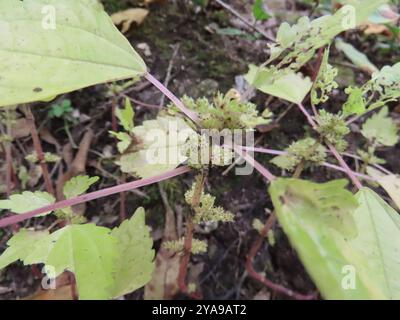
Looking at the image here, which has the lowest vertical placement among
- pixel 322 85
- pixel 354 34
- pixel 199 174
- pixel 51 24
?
pixel 199 174

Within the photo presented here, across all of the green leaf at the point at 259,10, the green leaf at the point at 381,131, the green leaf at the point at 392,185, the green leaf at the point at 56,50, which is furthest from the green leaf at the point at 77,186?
the green leaf at the point at 259,10

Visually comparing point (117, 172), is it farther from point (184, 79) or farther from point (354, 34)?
point (354, 34)

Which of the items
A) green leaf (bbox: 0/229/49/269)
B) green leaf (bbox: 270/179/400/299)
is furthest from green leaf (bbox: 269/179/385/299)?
green leaf (bbox: 0/229/49/269)

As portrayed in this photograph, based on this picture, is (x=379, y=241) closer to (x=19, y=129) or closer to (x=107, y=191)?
(x=107, y=191)

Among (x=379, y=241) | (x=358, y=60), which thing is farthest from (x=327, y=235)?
(x=358, y=60)

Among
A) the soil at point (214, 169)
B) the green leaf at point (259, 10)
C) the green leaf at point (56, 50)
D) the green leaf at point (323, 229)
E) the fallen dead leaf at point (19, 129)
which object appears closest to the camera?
the green leaf at point (323, 229)

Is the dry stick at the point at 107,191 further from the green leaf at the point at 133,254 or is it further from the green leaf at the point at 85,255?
the green leaf at the point at 133,254
